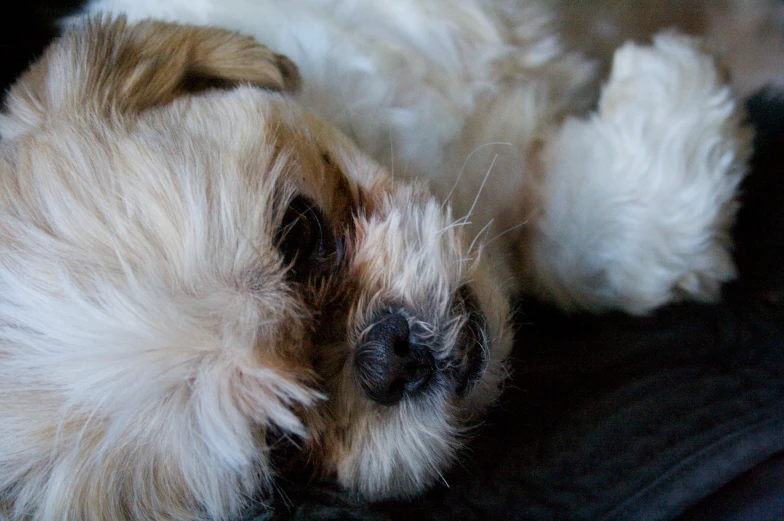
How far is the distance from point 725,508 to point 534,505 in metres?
0.34

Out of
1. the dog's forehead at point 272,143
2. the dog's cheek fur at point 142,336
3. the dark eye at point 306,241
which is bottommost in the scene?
the dog's cheek fur at point 142,336

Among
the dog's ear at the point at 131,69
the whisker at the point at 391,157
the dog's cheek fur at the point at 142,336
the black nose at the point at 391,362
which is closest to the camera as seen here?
the dog's cheek fur at the point at 142,336

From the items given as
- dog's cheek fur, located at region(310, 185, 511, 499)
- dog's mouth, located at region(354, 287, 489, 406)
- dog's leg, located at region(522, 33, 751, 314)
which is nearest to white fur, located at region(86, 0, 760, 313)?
dog's leg, located at region(522, 33, 751, 314)

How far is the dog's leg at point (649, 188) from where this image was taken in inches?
57.1

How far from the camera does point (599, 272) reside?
61.5 inches

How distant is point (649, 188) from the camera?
146 centimetres

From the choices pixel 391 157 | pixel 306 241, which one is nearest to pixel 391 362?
pixel 306 241

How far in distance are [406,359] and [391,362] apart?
0.03 metres

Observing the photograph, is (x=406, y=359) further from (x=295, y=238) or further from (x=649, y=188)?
(x=649, y=188)

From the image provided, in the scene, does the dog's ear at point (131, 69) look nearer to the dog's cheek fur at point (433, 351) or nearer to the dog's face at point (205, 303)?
the dog's face at point (205, 303)

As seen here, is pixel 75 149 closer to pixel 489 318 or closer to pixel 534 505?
pixel 489 318

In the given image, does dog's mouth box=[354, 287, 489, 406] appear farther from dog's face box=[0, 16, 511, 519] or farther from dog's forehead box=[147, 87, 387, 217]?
dog's forehead box=[147, 87, 387, 217]

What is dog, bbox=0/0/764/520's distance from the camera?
985 millimetres

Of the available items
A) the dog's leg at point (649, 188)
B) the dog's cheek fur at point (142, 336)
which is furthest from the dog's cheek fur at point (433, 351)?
the dog's leg at point (649, 188)
